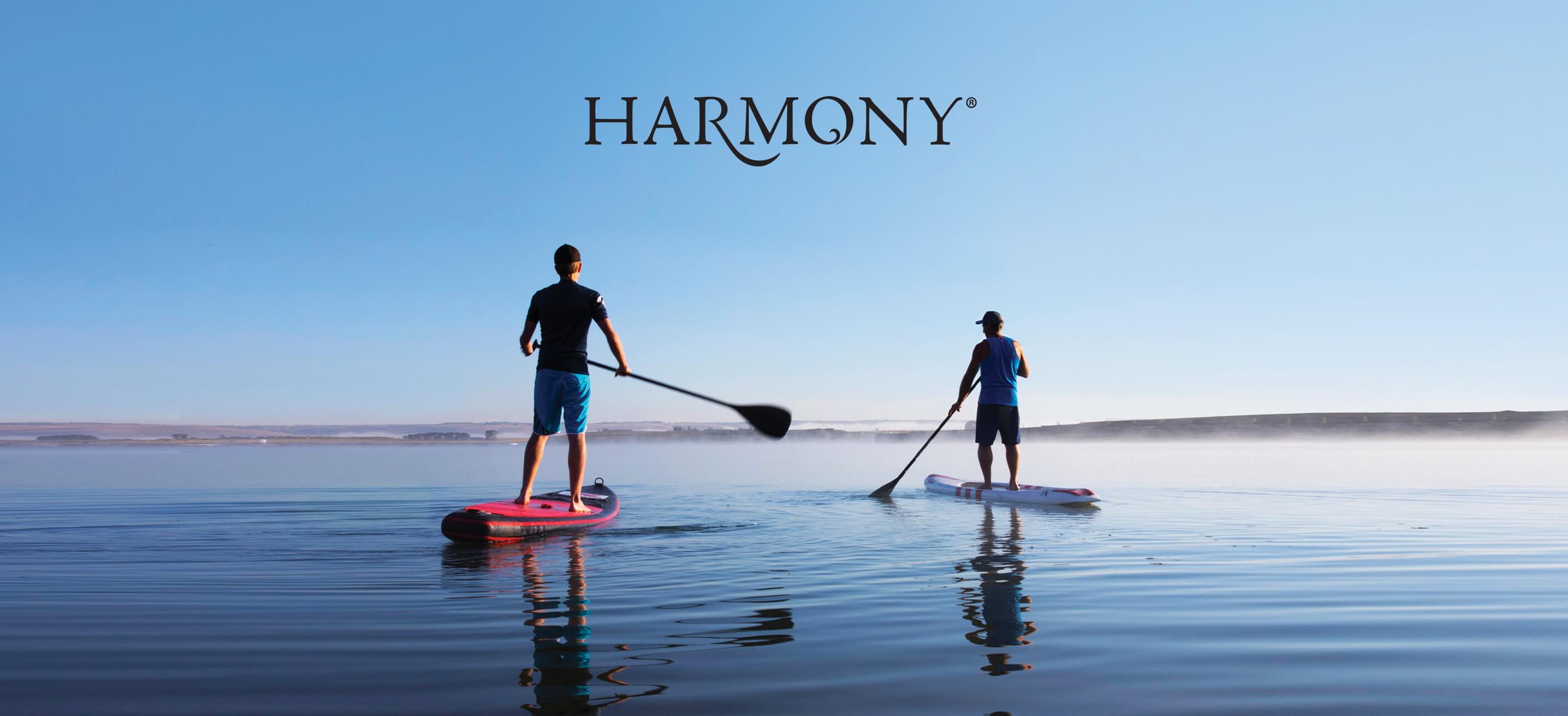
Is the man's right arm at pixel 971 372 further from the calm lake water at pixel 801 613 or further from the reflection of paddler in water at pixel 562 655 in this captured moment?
the reflection of paddler in water at pixel 562 655

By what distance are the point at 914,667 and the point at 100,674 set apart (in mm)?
2892

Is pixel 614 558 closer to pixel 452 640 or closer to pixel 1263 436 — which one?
pixel 452 640

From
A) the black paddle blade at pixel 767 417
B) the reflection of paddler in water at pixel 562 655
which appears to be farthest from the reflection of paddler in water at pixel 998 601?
the black paddle blade at pixel 767 417

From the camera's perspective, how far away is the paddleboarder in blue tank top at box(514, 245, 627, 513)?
794 cm

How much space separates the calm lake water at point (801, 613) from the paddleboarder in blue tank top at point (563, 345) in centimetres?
104

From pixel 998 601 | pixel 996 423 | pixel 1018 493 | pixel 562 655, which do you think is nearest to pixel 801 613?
pixel 998 601

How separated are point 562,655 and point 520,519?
4541mm

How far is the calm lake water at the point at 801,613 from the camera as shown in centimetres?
285

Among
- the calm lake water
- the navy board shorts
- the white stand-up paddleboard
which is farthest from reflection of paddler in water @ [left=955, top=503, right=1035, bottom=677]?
the navy board shorts

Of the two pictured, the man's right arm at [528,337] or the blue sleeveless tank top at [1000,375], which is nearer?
the man's right arm at [528,337]

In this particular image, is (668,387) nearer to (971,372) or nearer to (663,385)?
(663,385)

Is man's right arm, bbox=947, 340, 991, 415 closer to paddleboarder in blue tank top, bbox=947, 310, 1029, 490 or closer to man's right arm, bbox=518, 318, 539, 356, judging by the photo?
paddleboarder in blue tank top, bbox=947, 310, 1029, 490

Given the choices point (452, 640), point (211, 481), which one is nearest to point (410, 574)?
Result: point (452, 640)

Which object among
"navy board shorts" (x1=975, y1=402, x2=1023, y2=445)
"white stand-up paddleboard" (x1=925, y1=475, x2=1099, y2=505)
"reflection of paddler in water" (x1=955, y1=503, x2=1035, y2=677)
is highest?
"navy board shorts" (x1=975, y1=402, x2=1023, y2=445)
